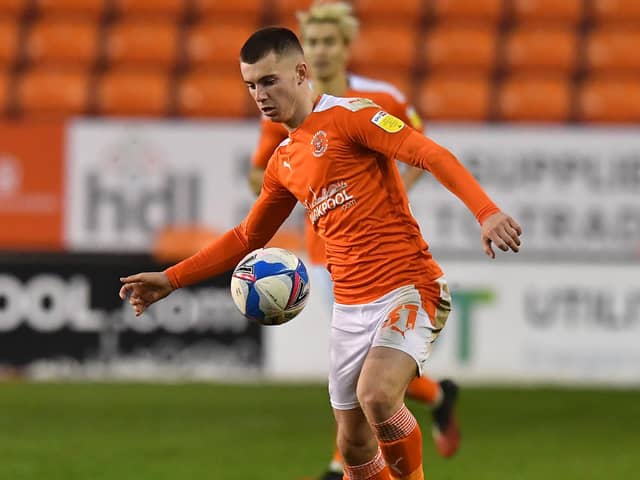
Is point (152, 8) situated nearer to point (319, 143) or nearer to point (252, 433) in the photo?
point (252, 433)

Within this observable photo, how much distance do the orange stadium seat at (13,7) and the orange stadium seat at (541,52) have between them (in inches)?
187

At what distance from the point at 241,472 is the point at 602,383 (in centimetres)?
418

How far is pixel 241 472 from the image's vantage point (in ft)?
19.9

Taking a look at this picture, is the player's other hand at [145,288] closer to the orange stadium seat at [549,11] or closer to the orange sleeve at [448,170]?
the orange sleeve at [448,170]

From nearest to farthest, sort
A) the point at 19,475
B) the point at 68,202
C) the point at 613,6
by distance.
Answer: the point at 19,475, the point at 68,202, the point at 613,6

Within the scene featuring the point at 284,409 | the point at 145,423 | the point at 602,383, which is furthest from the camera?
the point at 602,383

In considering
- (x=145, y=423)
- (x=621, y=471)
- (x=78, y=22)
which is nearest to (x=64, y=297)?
(x=145, y=423)

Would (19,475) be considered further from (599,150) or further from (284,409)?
(599,150)

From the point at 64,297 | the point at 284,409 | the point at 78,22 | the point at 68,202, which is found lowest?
the point at 284,409

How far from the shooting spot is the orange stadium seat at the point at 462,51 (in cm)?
1180

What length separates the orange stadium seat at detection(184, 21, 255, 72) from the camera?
39.1 feet

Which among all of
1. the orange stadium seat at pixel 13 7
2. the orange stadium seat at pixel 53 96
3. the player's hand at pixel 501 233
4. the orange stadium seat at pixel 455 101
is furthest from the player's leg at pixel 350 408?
the orange stadium seat at pixel 13 7

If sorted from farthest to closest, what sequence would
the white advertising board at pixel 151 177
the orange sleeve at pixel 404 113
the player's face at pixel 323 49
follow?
the white advertising board at pixel 151 177 → the orange sleeve at pixel 404 113 → the player's face at pixel 323 49

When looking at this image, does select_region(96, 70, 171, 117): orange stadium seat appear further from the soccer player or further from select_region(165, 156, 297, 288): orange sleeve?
the soccer player
